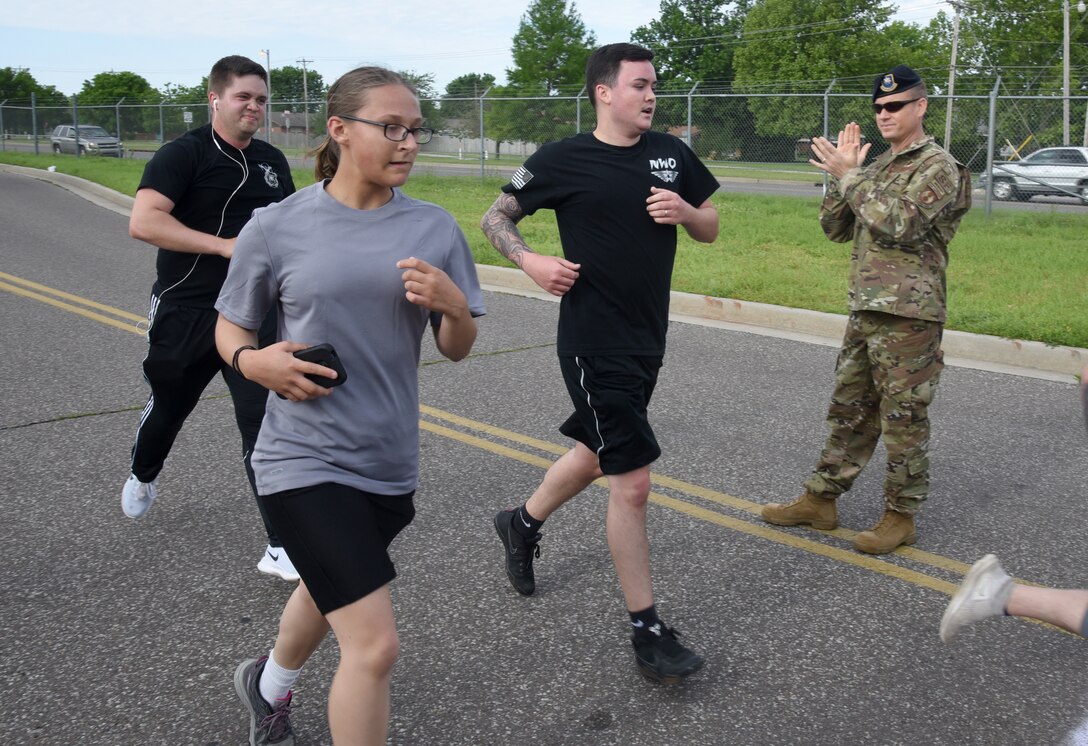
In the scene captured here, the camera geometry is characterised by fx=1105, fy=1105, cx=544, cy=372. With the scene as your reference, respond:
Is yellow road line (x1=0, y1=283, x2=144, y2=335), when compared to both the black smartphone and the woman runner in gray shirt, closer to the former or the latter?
the woman runner in gray shirt

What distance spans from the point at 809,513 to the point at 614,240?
1909mm

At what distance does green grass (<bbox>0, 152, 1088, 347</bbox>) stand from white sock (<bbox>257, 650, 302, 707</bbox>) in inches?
267

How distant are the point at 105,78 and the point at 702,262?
86.1 meters

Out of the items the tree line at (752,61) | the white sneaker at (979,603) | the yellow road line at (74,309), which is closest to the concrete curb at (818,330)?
the yellow road line at (74,309)

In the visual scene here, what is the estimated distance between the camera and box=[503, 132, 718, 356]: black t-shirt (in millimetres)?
3721

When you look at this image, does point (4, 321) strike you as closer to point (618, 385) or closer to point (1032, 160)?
point (618, 385)

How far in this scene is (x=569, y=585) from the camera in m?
4.36

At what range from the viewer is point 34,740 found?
3248 millimetres

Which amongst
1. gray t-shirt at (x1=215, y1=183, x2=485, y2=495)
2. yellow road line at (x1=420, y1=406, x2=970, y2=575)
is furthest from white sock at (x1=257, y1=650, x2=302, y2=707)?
yellow road line at (x1=420, y1=406, x2=970, y2=575)

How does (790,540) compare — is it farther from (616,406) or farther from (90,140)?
(90,140)

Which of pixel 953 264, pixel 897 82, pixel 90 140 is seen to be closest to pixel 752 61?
pixel 90 140

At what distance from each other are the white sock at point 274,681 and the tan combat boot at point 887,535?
2.62 m

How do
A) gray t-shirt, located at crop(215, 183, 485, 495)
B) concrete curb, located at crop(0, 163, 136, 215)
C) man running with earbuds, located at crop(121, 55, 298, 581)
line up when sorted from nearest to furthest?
1. gray t-shirt, located at crop(215, 183, 485, 495)
2. man running with earbuds, located at crop(121, 55, 298, 581)
3. concrete curb, located at crop(0, 163, 136, 215)

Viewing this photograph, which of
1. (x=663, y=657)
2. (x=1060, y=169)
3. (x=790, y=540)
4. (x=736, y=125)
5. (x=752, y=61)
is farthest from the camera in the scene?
(x=752, y=61)
